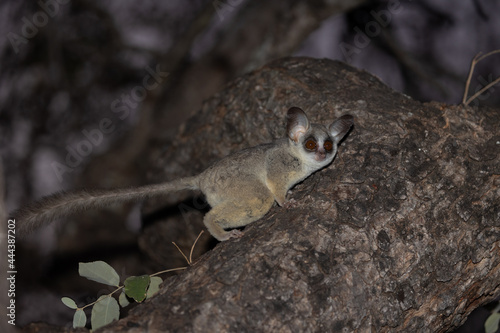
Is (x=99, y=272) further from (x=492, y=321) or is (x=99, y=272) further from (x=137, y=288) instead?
(x=492, y=321)

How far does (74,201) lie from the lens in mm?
3410

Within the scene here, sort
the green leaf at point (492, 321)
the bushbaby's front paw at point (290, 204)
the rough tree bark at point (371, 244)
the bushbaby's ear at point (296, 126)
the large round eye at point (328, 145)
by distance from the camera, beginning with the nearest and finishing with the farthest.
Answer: the rough tree bark at point (371, 244), the bushbaby's front paw at point (290, 204), the large round eye at point (328, 145), the bushbaby's ear at point (296, 126), the green leaf at point (492, 321)

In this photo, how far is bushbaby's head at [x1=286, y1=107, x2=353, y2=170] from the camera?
11.3 feet

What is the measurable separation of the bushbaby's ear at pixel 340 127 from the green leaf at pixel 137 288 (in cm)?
174

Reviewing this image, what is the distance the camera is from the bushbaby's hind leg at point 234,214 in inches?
136

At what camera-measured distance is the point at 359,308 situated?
2.89 meters

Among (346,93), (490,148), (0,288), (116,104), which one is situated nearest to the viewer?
(0,288)

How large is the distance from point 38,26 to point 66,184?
8.19 ft

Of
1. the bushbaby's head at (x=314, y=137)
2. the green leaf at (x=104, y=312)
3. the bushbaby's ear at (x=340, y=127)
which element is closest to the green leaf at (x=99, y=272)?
the green leaf at (x=104, y=312)

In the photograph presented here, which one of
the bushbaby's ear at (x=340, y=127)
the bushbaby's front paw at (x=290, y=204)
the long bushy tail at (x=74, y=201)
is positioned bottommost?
the long bushy tail at (x=74, y=201)

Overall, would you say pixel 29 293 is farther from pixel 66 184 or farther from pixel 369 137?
pixel 369 137

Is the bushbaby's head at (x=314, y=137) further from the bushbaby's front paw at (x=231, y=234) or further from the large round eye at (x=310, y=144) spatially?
the bushbaby's front paw at (x=231, y=234)

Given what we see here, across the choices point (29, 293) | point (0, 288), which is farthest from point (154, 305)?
point (29, 293)

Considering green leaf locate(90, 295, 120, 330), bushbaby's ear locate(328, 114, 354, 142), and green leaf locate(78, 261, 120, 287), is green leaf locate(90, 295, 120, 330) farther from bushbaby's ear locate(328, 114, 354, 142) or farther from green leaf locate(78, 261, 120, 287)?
bushbaby's ear locate(328, 114, 354, 142)
